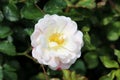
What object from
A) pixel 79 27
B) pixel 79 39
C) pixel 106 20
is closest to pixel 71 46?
pixel 79 39

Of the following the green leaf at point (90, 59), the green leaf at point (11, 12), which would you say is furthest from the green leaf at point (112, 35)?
the green leaf at point (11, 12)

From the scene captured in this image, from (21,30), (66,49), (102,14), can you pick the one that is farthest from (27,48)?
(102,14)

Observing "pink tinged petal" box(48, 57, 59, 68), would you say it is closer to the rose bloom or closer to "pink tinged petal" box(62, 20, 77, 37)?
the rose bloom

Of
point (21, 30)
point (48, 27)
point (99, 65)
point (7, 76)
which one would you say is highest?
point (48, 27)

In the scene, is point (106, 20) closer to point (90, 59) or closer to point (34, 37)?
point (90, 59)

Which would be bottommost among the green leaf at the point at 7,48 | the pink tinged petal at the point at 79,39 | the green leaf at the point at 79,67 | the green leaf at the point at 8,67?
the green leaf at the point at 79,67

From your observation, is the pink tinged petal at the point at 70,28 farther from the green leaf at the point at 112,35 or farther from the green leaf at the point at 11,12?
the green leaf at the point at 112,35

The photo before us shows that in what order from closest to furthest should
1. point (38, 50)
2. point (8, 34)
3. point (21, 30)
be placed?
point (38, 50) < point (8, 34) < point (21, 30)

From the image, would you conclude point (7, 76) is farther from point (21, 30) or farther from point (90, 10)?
point (90, 10)
